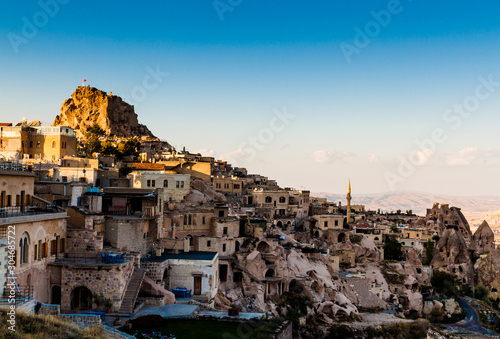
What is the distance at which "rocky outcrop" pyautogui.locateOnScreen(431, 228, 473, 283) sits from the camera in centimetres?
8394

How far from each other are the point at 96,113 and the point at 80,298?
309 feet

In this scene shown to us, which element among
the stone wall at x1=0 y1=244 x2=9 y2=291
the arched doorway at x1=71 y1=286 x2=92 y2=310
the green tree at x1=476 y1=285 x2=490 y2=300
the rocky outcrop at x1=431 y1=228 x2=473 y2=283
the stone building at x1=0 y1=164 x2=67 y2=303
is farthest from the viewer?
the rocky outcrop at x1=431 y1=228 x2=473 y2=283

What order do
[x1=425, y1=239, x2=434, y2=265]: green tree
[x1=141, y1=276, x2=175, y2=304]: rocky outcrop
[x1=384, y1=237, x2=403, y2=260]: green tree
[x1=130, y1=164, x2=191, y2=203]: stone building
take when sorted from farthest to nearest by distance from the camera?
[x1=425, y1=239, x2=434, y2=265]: green tree < [x1=384, y1=237, x2=403, y2=260]: green tree < [x1=130, y1=164, x2=191, y2=203]: stone building < [x1=141, y1=276, x2=175, y2=304]: rocky outcrop

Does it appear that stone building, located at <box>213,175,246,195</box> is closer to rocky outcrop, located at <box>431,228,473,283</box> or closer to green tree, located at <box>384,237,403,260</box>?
green tree, located at <box>384,237,403,260</box>

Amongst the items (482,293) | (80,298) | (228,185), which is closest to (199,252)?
(80,298)

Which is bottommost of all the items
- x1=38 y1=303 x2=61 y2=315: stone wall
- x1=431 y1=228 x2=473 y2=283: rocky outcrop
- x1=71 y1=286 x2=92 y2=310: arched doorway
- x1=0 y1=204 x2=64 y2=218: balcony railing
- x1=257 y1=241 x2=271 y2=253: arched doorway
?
x1=431 y1=228 x2=473 y2=283: rocky outcrop

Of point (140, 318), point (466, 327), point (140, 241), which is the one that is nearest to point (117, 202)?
point (140, 241)

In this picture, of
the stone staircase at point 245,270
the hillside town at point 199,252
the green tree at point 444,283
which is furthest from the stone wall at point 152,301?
the green tree at point 444,283

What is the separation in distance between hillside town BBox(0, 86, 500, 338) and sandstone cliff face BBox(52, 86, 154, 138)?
23493 mm

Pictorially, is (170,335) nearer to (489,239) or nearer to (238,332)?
(238,332)

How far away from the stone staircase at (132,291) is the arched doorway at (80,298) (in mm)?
2211

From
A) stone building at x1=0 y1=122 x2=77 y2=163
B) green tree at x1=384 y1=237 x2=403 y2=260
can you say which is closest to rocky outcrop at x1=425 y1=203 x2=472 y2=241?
green tree at x1=384 y1=237 x2=403 y2=260

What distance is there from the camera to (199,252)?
1785 inches

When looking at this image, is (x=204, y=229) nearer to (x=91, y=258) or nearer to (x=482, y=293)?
(x=91, y=258)
